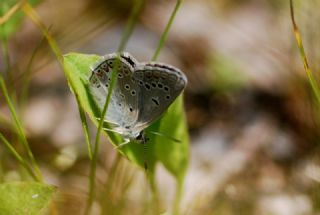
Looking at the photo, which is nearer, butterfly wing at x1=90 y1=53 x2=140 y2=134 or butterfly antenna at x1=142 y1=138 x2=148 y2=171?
butterfly wing at x1=90 y1=53 x2=140 y2=134

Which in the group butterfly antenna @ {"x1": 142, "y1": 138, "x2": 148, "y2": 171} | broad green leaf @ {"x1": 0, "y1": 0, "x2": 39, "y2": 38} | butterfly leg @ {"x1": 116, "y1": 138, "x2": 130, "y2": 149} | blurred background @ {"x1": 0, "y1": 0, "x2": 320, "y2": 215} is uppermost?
broad green leaf @ {"x1": 0, "y1": 0, "x2": 39, "y2": 38}

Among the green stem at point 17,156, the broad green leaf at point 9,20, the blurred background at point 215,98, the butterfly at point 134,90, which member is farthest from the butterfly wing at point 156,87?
the blurred background at point 215,98

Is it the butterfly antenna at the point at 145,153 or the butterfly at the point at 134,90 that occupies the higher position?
the butterfly at the point at 134,90

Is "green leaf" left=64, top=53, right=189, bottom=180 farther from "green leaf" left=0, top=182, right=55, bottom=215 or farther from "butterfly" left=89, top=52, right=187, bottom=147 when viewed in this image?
"green leaf" left=0, top=182, right=55, bottom=215

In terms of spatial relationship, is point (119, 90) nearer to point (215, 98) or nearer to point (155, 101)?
point (155, 101)

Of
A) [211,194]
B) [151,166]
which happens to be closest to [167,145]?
[151,166]

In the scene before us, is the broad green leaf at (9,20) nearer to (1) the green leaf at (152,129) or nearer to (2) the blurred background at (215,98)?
(1) the green leaf at (152,129)

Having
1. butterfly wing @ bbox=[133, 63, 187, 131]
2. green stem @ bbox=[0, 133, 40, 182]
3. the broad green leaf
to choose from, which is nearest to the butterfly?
butterfly wing @ bbox=[133, 63, 187, 131]

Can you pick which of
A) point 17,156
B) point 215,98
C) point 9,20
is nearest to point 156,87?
point 17,156
